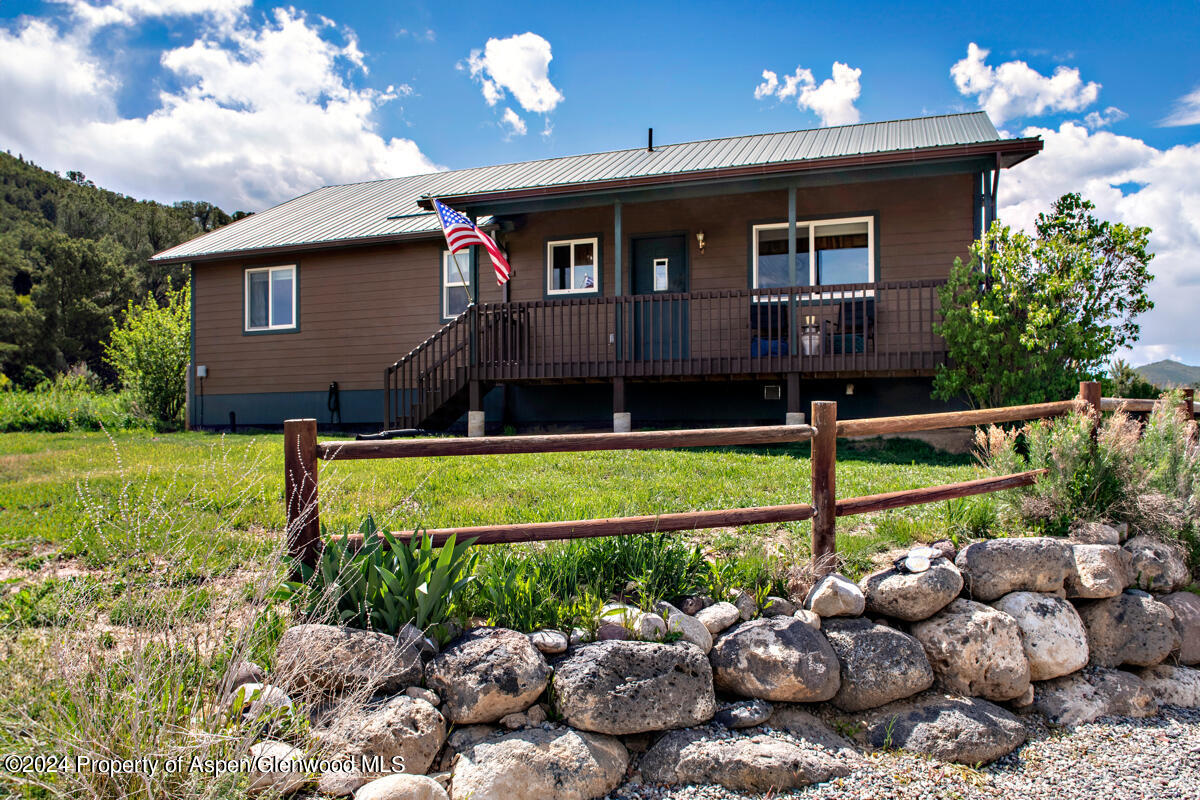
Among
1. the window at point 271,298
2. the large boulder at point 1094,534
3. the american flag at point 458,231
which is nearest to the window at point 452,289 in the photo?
the american flag at point 458,231

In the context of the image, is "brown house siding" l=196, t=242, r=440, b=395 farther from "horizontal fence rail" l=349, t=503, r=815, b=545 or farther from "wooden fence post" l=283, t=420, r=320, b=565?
"horizontal fence rail" l=349, t=503, r=815, b=545

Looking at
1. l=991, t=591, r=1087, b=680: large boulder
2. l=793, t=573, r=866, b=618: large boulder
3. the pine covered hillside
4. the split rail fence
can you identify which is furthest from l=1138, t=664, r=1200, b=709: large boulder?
the pine covered hillside

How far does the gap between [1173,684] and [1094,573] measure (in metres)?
0.87

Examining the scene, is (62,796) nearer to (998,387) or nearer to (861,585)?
(861,585)

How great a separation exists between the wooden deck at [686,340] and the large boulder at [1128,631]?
5.00 meters

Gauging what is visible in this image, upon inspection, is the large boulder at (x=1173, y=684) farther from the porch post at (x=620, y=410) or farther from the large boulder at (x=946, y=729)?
the porch post at (x=620, y=410)

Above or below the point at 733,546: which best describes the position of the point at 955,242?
above

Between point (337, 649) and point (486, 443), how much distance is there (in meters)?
1.27

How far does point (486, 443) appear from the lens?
3.77 m

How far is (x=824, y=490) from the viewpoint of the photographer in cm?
432

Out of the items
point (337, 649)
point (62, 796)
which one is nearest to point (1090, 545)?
point (337, 649)

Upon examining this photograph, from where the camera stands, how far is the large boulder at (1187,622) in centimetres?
479

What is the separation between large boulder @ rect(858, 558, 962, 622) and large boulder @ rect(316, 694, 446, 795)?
2.70 m

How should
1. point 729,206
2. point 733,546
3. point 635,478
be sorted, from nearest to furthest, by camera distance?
point 733,546, point 635,478, point 729,206
